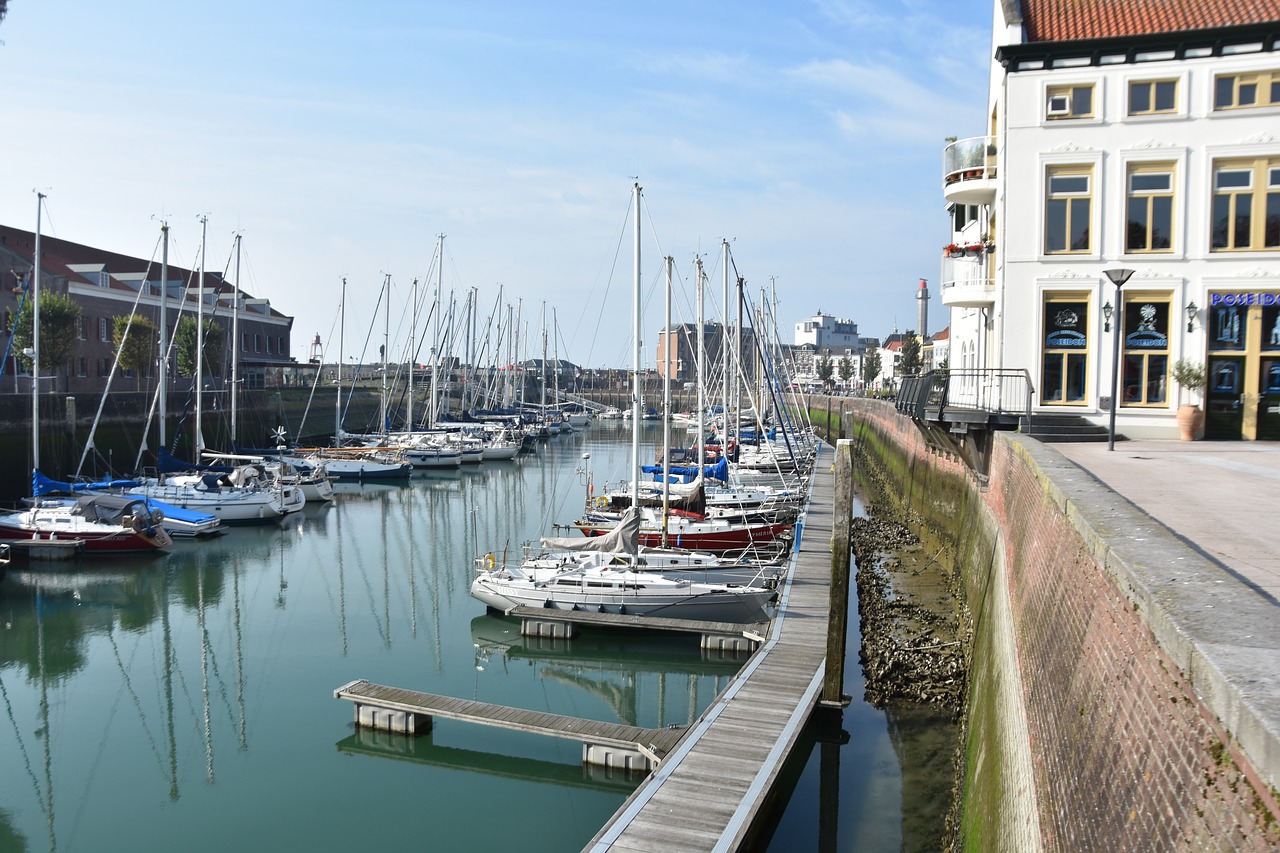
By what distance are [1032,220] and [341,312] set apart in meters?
55.1

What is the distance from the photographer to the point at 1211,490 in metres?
12.8

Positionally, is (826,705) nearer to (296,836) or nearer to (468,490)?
(296,836)

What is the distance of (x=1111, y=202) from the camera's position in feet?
72.1

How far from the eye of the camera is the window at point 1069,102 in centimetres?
2209

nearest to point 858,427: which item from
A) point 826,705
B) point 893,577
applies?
point 893,577

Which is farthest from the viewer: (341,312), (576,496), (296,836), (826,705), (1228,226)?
(341,312)

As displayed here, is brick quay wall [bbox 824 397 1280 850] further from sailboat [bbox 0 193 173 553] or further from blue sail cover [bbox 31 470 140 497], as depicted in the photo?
blue sail cover [bbox 31 470 140 497]

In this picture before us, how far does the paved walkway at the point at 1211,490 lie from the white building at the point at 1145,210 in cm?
195

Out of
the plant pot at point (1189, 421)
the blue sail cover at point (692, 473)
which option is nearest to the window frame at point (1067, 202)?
the plant pot at point (1189, 421)

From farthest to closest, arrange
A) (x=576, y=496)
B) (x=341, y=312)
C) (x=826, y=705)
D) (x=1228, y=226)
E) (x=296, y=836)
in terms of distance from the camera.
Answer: (x=341, y=312)
(x=576, y=496)
(x=1228, y=226)
(x=826, y=705)
(x=296, y=836)

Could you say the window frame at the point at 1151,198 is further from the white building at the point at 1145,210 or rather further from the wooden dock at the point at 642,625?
the wooden dock at the point at 642,625

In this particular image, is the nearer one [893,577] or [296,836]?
[296,836]

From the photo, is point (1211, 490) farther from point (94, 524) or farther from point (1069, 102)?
point (94, 524)

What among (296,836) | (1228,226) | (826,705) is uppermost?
(1228,226)
